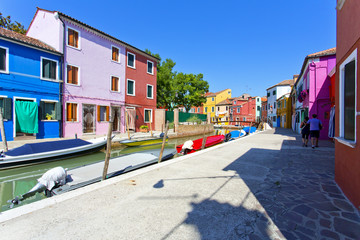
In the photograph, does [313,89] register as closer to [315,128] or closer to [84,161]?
[315,128]

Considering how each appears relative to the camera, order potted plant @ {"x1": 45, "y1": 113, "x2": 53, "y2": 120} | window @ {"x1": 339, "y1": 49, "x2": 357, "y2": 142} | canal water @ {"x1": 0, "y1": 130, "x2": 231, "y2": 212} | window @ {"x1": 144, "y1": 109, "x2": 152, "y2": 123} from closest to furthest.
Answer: window @ {"x1": 339, "y1": 49, "x2": 357, "y2": 142} → canal water @ {"x1": 0, "y1": 130, "x2": 231, "y2": 212} → potted plant @ {"x1": 45, "y1": 113, "x2": 53, "y2": 120} → window @ {"x1": 144, "y1": 109, "x2": 152, "y2": 123}

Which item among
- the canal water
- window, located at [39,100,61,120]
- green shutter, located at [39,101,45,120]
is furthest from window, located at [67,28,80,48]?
the canal water

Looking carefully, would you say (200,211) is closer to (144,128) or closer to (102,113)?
(102,113)

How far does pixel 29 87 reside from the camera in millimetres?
11109

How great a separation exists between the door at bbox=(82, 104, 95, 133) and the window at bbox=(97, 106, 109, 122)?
42 cm

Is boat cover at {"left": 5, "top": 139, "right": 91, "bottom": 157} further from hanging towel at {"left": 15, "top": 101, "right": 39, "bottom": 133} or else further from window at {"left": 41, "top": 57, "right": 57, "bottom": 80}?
window at {"left": 41, "top": 57, "right": 57, "bottom": 80}

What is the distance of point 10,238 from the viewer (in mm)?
2115

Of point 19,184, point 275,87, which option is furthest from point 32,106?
point 275,87

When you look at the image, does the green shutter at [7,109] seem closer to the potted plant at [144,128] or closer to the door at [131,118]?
the door at [131,118]

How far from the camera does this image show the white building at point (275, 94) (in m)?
36.1

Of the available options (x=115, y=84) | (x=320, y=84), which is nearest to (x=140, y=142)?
(x=115, y=84)

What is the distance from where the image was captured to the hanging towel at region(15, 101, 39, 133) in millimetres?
10617

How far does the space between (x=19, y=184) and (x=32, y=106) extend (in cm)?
697

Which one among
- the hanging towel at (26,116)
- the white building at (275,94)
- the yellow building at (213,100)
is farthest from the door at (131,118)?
the yellow building at (213,100)
